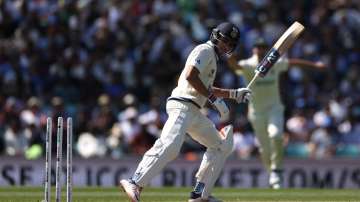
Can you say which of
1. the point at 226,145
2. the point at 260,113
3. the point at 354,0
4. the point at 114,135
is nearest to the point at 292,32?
the point at 226,145

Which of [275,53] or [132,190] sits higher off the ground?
[275,53]

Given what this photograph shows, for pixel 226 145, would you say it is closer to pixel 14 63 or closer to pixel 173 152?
pixel 173 152

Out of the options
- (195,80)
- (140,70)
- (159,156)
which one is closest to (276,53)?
(195,80)

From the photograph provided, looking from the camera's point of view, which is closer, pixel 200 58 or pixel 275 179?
pixel 200 58

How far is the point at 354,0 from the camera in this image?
63.8ft

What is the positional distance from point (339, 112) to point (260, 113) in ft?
14.1

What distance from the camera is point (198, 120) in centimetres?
914

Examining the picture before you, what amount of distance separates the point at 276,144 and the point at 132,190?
4.69 m

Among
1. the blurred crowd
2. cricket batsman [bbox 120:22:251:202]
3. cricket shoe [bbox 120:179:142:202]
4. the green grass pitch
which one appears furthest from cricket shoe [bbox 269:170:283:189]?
cricket shoe [bbox 120:179:142:202]

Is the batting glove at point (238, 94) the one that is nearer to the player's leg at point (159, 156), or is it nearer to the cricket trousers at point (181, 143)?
the cricket trousers at point (181, 143)

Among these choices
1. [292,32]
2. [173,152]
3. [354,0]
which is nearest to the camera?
[173,152]

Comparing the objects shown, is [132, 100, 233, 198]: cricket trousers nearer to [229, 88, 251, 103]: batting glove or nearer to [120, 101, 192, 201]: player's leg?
[120, 101, 192, 201]: player's leg

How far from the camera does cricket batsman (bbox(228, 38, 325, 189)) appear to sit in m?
13.2

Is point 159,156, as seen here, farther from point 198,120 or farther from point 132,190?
point 198,120
